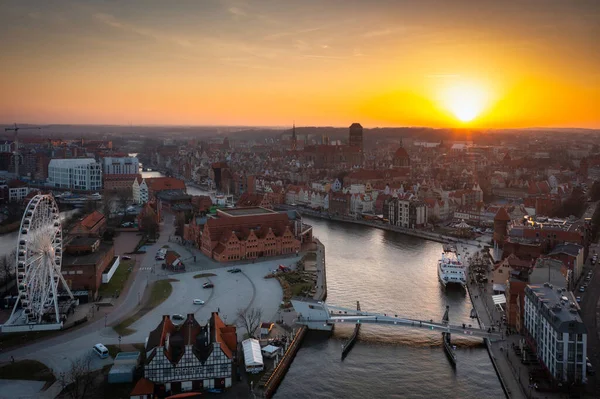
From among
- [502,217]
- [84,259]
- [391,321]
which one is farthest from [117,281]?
[502,217]

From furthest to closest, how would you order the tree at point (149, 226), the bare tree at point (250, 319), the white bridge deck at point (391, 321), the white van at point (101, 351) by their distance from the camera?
the tree at point (149, 226) → the white bridge deck at point (391, 321) → the bare tree at point (250, 319) → the white van at point (101, 351)

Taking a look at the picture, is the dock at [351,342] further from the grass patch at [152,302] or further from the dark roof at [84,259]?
the dark roof at [84,259]

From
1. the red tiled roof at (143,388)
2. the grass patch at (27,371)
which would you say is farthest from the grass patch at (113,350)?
the red tiled roof at (143,388)

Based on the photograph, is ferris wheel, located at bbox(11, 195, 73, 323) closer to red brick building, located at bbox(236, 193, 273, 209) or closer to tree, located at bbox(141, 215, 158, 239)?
tree, located at bbox(141, 215, 158, 239)

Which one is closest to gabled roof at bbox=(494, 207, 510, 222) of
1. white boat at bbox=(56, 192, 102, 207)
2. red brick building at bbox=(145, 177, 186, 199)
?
red brick building at bbox=(145, 177, 186, 199)

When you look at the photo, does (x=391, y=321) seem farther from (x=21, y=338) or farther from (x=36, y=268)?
(x=36, y=268)

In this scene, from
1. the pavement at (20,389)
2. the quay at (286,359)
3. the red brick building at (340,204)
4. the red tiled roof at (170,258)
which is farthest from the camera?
the red brick building at (340,204)
